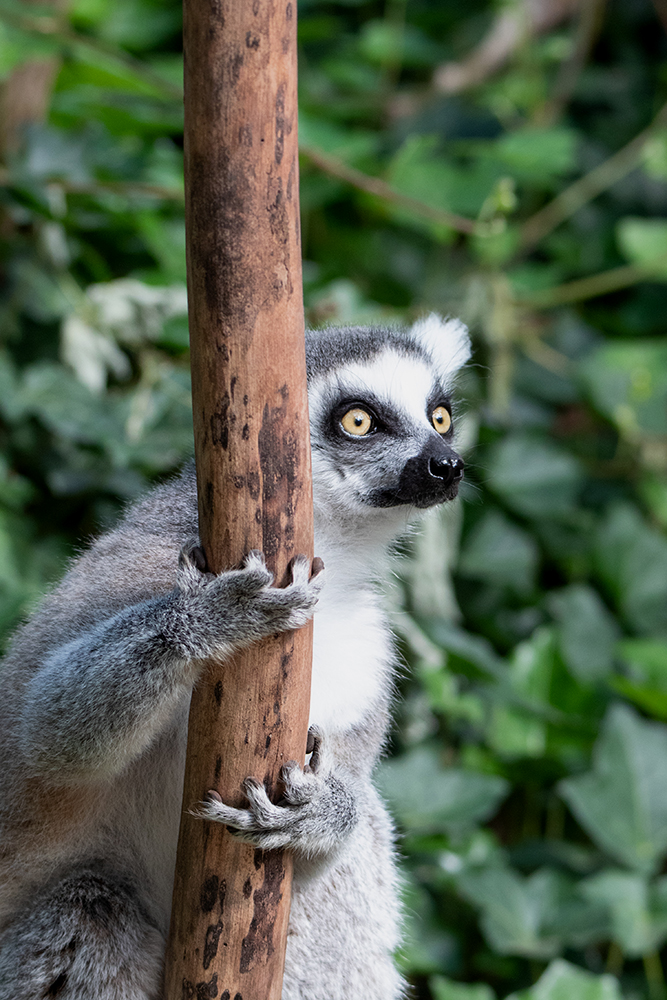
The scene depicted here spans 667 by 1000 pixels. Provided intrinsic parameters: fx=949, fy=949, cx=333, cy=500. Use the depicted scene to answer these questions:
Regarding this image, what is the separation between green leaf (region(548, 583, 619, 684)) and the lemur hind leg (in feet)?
7.16

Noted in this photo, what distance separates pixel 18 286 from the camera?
9.37 ft

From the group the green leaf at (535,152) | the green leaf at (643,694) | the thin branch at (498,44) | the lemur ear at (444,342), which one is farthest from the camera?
the thin branch at (498,44)

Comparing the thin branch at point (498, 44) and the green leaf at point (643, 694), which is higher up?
the thin branch at point (498, 44)

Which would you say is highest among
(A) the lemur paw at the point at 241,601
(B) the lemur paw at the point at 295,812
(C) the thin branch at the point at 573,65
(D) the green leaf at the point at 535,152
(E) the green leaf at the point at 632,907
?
(C) the thin branch at the point at 573,65

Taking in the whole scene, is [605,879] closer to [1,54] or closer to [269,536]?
[269,536]

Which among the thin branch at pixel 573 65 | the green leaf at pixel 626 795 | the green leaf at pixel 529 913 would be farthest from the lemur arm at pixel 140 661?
the thin branch at pixel 573 65

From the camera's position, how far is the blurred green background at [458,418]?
8.92 ft

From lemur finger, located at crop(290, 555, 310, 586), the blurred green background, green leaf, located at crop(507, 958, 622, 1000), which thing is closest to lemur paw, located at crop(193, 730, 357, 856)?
lemur finger, located at crop(290, 555, 310, 586)

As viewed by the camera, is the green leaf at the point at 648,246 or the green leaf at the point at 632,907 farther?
the green leaf at the point at 648,246

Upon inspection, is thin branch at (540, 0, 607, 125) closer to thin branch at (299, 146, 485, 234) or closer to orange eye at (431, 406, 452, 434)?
thin branch at (299, 146, 485, 234)

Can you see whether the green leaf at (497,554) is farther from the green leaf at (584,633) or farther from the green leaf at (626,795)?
the green leaf at (626,795)

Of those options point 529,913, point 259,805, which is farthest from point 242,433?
point 529,913

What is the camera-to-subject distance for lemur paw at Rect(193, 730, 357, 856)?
1.25m

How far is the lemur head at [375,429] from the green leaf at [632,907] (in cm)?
161
